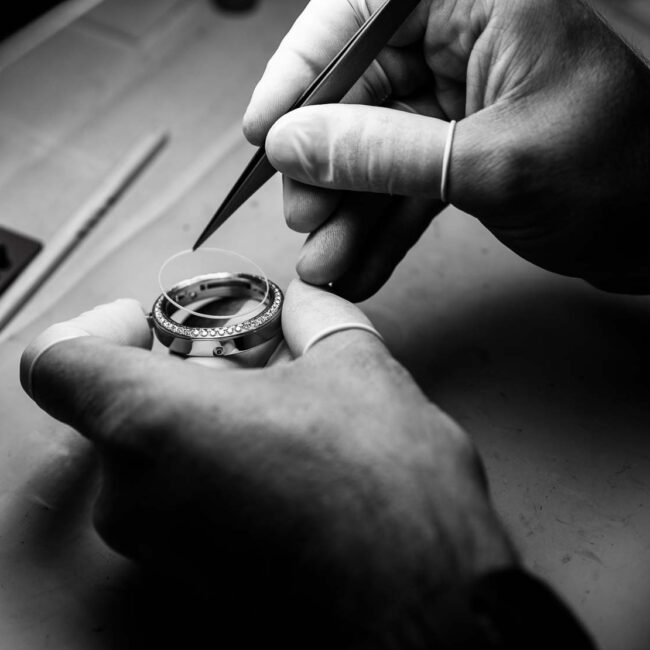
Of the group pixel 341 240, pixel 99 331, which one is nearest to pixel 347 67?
pixel 341 240

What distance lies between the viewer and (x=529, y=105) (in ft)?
3.01

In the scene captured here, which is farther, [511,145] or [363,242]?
[363,242]

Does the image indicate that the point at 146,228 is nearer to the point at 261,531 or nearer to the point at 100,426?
the point at 100,426

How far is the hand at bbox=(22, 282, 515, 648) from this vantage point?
2.15 feet

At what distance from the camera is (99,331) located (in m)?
0.92

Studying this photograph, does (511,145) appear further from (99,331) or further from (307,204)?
(99,331)

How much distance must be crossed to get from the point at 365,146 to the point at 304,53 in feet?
0.89

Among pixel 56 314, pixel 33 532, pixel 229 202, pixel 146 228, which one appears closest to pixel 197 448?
pixel 33 532

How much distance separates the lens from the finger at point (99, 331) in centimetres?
87

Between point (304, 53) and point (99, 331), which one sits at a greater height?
point (304, 53)

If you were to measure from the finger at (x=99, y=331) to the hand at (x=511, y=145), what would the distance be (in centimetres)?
25

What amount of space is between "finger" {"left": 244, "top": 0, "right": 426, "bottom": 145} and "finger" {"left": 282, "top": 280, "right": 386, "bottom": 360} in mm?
275

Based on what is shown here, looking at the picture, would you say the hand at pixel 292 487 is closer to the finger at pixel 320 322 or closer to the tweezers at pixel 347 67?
the finger at pixel 320 322

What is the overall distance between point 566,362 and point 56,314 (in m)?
0.84
